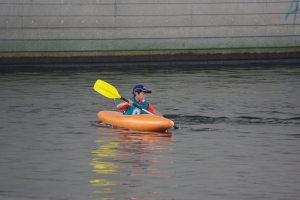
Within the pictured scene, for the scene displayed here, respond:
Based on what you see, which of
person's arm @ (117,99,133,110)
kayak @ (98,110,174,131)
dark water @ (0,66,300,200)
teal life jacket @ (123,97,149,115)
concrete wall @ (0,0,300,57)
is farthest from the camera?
concrete wall @ (0,0,300,57)

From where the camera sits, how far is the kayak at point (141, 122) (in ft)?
48.3

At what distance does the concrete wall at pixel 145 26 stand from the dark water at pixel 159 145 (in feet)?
19.0

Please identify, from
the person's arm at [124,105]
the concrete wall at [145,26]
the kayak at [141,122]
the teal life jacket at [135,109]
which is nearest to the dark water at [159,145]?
the kayak at [141,122]

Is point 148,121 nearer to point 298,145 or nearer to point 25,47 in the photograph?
point 298,145

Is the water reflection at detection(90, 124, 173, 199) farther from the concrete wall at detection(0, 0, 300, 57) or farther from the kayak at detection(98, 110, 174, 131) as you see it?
the concrete wall at detection(0, 0, 300, 57)

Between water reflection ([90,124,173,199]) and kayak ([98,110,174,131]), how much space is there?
0.39ft

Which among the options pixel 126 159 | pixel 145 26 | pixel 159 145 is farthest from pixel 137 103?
pixel 145 26

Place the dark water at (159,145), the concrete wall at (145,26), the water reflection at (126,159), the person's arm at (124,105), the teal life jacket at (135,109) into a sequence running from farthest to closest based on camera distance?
the concrete wall at (145,26) → the teal life jacket at (135,109) → the person's arm at (124,105) → the water reflection at (126,159) → the dark water at (159,145)

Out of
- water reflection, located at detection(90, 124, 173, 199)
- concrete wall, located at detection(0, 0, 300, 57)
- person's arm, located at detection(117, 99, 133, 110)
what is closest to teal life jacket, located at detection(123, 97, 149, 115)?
person's arm, located at detection(117, 99, 133, 110)

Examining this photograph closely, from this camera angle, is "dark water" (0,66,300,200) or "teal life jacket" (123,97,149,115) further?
"teal life jacket" (123,97,149,115)

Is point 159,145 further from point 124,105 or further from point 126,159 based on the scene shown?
point 124,105

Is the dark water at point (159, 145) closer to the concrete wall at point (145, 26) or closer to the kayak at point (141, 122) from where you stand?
the kayak at point (141, 122)

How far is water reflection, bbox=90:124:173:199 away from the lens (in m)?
10.3

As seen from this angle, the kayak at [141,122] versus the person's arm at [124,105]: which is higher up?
the person's arm at [124,105]
